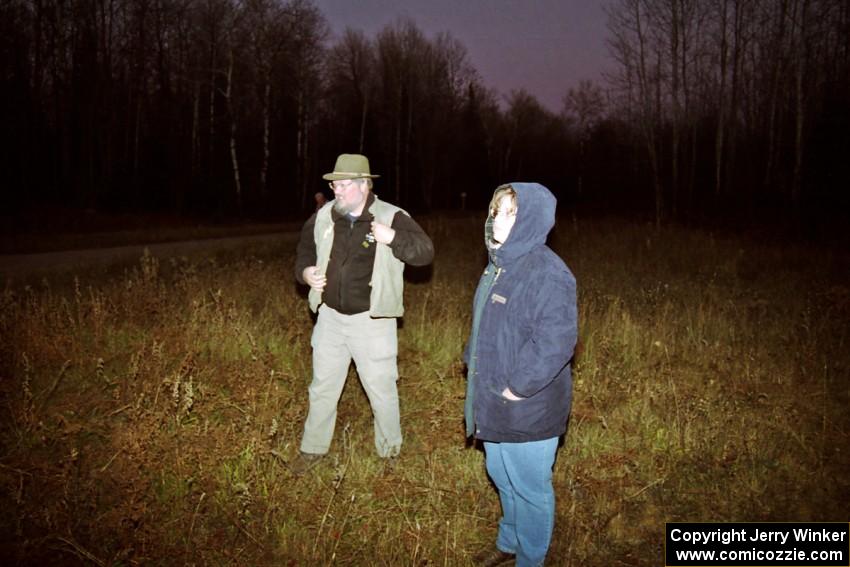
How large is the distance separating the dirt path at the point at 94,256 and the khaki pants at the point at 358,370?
794cm

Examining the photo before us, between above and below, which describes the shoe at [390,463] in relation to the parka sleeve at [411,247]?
below

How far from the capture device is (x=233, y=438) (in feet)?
12.9

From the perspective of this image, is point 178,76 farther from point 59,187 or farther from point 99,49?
point 59,187

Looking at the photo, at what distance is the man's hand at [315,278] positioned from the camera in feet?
12.8

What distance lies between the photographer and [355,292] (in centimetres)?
389

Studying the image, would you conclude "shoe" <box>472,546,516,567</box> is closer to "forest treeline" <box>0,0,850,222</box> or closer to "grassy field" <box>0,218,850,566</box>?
"grassy field" <box>0,218,850,566</box>

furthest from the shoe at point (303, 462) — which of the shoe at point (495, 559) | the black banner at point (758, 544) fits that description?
the black banner at point (758, 544)

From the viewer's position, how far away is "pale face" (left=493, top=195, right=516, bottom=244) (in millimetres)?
2746

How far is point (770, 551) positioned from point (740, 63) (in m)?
28.0

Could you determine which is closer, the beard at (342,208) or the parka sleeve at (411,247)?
the parka sleeve at (411,247)

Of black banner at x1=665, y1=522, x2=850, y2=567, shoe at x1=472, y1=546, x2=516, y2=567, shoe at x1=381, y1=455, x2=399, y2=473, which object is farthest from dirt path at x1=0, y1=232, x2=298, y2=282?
black banner at x1=665, y1=522, x2=850, y2=567

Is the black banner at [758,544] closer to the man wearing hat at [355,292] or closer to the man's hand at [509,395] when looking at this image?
the man's hand at [509,395]

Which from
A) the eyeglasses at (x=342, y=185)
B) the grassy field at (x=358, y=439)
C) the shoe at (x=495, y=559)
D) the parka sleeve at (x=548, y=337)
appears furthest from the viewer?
the eyeglasses at (x=342, y=185)

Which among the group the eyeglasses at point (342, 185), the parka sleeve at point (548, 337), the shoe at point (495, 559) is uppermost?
the eyeglasses at point (342, 185)
